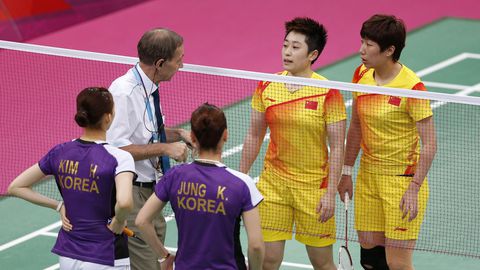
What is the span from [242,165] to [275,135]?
0.42 meters

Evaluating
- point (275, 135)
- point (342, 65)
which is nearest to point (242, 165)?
point (275, 135)

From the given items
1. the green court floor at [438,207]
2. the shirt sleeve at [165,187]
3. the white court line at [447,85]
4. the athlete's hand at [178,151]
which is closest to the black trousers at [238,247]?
the shirt sleeve at [165,187]

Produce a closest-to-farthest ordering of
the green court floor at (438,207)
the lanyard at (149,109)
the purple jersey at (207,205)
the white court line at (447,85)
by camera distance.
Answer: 1. the purple jersey at (207,205)
2. the lanyard at (149,109)
3. the green court floor at (438,207)
4. the white court line at (447,85)

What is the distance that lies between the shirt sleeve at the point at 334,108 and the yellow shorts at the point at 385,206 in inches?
23.0

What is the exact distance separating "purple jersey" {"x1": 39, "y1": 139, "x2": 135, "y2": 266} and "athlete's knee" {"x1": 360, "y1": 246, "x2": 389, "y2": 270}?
252 cm

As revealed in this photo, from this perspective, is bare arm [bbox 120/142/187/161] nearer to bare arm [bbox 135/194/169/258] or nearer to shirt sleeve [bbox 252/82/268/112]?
shirt sleeve [bbox 252/82/268/112]

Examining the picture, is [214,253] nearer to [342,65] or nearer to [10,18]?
[342,65]

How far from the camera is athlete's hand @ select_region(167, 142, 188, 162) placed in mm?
9133

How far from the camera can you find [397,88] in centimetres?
951

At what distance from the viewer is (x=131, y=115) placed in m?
9.35

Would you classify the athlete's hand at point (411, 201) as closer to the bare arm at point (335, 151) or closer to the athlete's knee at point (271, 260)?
the bare arm at point (335, 151)

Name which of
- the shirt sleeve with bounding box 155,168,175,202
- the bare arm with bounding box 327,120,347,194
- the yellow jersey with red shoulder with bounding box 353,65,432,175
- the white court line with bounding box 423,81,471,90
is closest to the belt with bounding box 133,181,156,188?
the bare arm with bounding box 327,120,347,194

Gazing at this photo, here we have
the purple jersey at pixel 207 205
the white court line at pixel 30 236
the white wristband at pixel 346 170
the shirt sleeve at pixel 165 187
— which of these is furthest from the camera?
the white court line at pixel 30 236

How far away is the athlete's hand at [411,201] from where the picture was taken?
31.2 ft
